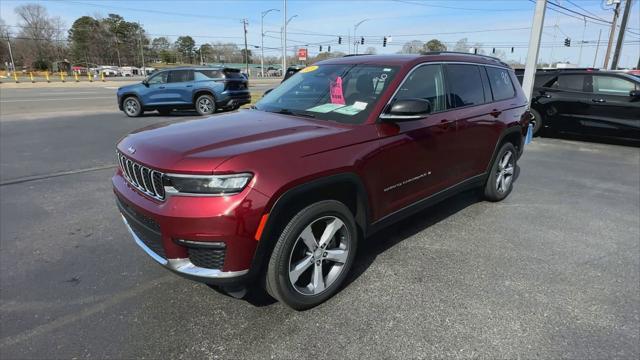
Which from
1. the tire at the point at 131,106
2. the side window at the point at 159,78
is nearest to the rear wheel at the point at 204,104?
the side window at the point at 159,78

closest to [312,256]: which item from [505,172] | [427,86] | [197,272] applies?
[197,272]

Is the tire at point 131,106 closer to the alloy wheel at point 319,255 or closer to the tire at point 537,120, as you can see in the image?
the tire at point 537,120

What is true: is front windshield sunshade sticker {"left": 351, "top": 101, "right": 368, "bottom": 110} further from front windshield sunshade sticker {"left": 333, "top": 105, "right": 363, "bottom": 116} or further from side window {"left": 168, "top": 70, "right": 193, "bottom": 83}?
side window {"left": 168, "top": 70, "right": 193, "bottom": 83}

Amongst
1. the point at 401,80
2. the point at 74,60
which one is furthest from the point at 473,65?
the point at 74,60

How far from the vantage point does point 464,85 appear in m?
4.03

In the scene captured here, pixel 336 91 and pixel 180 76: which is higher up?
pixel 336 91

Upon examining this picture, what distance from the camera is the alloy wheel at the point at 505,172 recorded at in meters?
4.90

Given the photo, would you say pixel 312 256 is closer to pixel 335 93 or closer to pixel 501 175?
pixel 335 93

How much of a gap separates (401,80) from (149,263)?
8.80ft

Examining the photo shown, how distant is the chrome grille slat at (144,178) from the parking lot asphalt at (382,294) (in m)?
0.89

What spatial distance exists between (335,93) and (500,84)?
101 inches

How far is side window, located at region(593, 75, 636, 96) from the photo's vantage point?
870 cm

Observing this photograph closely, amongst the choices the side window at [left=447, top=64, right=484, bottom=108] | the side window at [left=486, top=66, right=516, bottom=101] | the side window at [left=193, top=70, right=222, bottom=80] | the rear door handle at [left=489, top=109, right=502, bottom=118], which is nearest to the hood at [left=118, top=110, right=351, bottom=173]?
the side window at [left=447, top=64, right=484, bottom=108]

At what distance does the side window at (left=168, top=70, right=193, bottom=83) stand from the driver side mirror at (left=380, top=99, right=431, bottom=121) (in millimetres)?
12384
